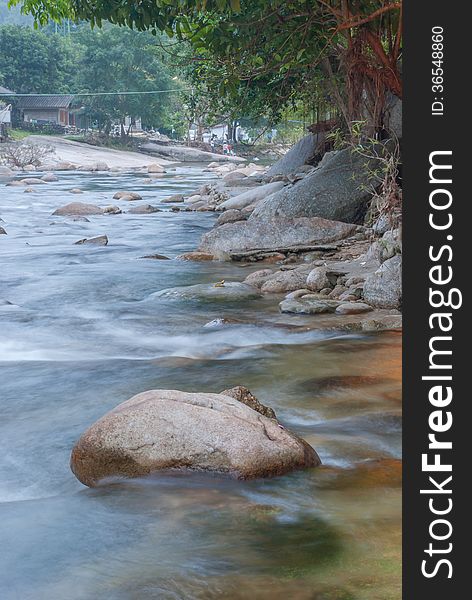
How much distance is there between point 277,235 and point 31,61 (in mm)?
50595

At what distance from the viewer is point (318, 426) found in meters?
4.92

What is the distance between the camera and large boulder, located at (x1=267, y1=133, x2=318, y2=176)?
68.1 ft

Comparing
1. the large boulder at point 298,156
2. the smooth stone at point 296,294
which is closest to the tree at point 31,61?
the large boulder at point 298,156

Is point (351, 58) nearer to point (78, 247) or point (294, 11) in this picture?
point (294, 11)

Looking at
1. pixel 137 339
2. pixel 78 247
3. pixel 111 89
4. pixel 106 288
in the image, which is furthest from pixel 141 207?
pixel 111 89

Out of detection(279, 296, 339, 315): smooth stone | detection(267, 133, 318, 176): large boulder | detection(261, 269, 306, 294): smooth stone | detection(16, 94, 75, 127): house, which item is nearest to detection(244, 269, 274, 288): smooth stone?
detection(261, 269, 306, 294): smooth stone

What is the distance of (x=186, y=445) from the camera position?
4.00m

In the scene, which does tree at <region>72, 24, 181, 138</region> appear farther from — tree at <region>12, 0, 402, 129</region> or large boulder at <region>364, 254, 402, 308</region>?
large boulder at <region>364, 254, 402, 308</region>

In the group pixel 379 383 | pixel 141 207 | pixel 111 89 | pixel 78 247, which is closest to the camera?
pixel 379 383

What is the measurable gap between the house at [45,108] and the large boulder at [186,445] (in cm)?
5749

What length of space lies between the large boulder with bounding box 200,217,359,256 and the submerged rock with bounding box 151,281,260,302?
2.26 m

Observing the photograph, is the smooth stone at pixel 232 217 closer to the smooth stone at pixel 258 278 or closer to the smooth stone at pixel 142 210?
the smooth stone at pixel 142 210

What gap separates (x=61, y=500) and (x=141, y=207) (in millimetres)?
16248

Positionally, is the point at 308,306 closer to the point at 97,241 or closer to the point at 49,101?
the point at 97,241
